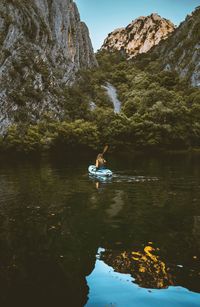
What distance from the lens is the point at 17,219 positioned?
21094mm

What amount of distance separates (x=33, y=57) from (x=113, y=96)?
139 feet

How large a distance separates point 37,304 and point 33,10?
139554 mm

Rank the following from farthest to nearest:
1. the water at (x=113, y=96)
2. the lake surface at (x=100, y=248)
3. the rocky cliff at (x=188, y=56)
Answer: the rocky cliff at (x=188, y=56)
the water at (x=113, y=96)
the lake surface at (x=100, y=248)

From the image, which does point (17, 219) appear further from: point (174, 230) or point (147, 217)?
point (174, 230)

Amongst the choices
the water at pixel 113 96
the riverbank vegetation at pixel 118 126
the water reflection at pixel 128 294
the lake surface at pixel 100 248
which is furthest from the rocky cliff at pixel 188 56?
the water reflection at pixel 128 294

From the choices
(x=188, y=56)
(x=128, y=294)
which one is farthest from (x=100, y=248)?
(x=188, y=56)

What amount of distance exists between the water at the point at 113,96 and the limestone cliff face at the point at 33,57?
1636 centimetres

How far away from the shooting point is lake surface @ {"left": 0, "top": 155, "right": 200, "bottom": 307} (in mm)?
11156

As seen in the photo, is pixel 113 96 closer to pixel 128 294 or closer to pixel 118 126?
pixel 118 126

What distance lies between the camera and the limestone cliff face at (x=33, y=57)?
10250 centimetres

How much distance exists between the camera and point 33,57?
11762 centimetres

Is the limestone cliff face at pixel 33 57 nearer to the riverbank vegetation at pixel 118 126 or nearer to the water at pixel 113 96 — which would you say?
the riverbank vegetation at pixel 118 126

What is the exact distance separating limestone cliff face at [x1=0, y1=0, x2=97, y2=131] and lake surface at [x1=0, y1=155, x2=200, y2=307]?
225 ft

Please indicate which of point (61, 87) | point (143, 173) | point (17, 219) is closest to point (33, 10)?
point (61, 87)
